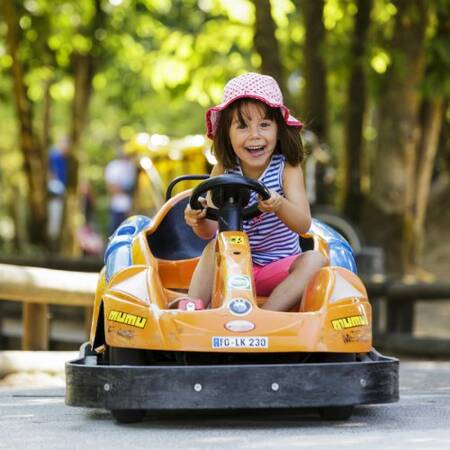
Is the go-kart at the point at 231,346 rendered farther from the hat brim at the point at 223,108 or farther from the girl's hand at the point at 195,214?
the hat brim at the point at 223,108

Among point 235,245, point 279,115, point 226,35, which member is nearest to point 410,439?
point 235,245

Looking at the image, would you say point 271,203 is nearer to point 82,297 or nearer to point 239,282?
point 239,282

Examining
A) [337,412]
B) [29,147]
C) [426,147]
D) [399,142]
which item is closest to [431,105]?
[426,147]

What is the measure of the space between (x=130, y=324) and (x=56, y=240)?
554 inches

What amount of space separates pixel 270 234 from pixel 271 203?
42 centimetres

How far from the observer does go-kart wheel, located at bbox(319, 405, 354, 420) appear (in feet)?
22.6

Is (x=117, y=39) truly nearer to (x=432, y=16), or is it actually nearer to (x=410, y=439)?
(x=432, y=16)

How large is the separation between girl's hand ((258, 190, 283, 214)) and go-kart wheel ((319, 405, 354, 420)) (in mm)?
977

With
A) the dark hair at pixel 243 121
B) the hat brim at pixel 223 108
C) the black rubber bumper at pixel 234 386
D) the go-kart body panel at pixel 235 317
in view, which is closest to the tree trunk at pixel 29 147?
the hat brim at pixel 223 108

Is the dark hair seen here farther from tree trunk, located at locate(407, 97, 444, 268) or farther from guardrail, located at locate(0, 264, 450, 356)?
tree trunk, located at locate(407, 97, 444, 268)

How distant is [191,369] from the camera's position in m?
6.48

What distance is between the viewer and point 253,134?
7.24 m

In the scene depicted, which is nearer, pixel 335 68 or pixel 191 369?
pixel 191 369


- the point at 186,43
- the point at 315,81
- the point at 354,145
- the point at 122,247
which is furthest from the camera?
the point at 186,43
